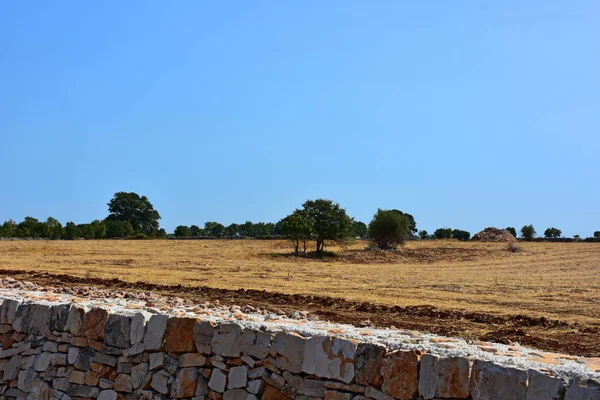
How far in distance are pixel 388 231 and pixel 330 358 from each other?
153ft

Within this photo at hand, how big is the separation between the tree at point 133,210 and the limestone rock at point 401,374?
285ft

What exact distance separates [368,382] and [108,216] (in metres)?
90.4

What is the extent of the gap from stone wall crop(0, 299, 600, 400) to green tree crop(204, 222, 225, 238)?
71.0 meters

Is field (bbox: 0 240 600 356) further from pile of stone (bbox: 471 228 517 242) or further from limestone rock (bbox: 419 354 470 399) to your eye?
pile of stone (bbox: 471 228 517 242)

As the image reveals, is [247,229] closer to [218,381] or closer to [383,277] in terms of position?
[383,277]

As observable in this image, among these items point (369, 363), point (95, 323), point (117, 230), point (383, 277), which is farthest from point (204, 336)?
point (117, 230)

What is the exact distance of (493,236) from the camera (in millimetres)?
67500

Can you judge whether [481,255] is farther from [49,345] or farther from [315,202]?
[49,345]

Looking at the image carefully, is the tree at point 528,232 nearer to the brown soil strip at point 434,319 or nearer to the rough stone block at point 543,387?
the brown soil strip at point 434,319

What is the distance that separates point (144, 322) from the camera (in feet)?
26.7

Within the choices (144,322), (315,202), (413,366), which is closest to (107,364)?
(144,322)

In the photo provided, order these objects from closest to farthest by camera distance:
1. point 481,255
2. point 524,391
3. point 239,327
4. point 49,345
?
point 524,391
point 239,327
point 49,345
point 481,255

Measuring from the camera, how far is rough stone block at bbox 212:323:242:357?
23.7ft

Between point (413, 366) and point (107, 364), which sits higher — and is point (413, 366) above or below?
above
